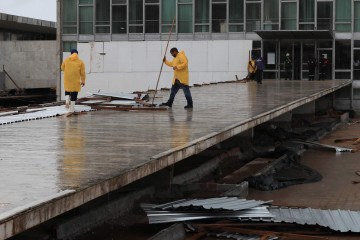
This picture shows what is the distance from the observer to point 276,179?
16.0m

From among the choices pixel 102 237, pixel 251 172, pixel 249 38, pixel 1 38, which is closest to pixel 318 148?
pixel 251 172

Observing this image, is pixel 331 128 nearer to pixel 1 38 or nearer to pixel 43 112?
pixel 43 112

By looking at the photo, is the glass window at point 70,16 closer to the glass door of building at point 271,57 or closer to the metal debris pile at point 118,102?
the glass door of building at point 271,57

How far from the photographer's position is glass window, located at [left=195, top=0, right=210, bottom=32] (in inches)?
1849

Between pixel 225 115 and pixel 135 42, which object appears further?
pixel 135 42

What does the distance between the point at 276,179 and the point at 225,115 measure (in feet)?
5.90

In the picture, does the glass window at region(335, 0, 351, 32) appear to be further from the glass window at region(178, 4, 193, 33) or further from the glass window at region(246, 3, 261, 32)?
the glass window at region(178, 4, 193, 33)

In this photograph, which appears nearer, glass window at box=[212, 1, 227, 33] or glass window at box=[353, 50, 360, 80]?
glass window at box=[353, 50, 360, 80]

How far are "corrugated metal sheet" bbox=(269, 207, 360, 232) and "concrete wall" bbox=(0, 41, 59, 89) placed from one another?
164 ft

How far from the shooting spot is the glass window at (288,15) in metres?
45.7

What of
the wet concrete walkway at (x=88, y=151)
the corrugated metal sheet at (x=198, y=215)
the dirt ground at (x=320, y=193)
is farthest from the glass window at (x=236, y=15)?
the corrugated metal sheet at (x=198, y=215)

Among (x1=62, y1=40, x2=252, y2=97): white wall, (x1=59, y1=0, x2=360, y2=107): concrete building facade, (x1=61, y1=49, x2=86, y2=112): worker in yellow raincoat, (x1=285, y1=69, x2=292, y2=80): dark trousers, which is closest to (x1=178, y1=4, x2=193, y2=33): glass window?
(x1=59, y1=0, x2=360, y2=107): concrete building facade

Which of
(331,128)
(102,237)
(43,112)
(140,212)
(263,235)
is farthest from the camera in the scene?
(331,128)

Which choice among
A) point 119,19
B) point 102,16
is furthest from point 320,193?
point 102,16
